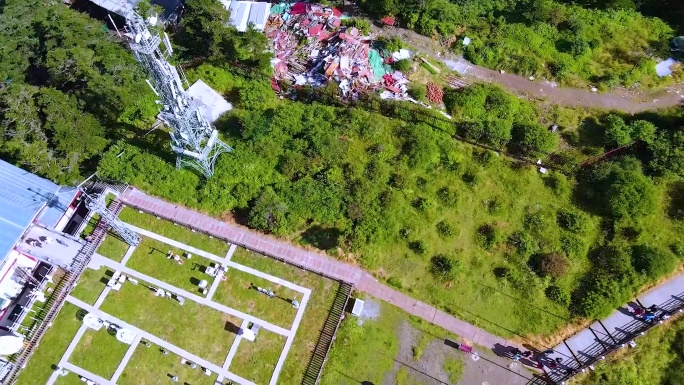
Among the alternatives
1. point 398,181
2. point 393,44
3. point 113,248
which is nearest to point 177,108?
point 113,248

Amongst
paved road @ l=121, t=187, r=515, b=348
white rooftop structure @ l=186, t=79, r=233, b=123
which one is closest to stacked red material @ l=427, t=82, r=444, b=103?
paved road @ l=121, t=187, r=515, b=348

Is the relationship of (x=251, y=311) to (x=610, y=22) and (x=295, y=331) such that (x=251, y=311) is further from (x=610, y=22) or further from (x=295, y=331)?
(x=610, y=22)

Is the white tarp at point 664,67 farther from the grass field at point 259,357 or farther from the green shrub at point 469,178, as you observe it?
the grass field at point 259,357

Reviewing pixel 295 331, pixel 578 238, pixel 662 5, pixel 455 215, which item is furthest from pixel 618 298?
pixel 662 5

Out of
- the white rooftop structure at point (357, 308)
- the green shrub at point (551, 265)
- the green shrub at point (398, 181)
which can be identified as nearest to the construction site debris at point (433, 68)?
the green shrub at point (398, 181)

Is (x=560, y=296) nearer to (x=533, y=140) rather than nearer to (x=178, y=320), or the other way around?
(x=533, y=140)
